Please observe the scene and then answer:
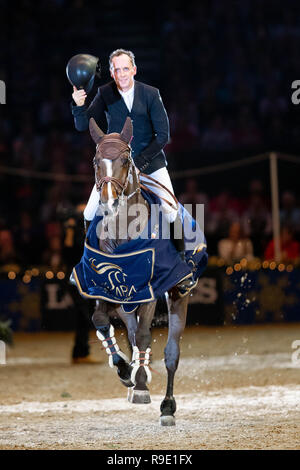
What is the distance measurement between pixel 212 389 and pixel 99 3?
13002mm

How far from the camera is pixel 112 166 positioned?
604 cm

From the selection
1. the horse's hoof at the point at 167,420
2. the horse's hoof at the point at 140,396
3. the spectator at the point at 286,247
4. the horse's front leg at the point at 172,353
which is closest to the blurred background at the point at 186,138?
the spectator at the point at 286,247

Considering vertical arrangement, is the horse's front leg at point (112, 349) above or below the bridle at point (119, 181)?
below

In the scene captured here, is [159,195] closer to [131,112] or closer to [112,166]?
[131,112]

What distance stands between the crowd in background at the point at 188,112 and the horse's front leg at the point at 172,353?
20.6 ft

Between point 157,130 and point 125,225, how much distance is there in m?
0.89

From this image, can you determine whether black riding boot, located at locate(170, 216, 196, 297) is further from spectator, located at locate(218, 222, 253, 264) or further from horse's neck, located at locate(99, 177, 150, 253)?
spectator, located at locate(218, 222, 253, 264)

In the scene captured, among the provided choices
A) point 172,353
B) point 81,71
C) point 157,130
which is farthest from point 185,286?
point 81,71

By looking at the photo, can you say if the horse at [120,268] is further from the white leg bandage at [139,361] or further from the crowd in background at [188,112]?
the crowd in background at [188,112]

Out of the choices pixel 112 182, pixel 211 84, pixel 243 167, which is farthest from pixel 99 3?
pixel 112 182

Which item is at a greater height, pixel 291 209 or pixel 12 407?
pixel 291 209

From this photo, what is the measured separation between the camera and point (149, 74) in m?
17.9

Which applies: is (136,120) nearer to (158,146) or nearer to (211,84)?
(158,146)

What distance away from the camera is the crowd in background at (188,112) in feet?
46.6
